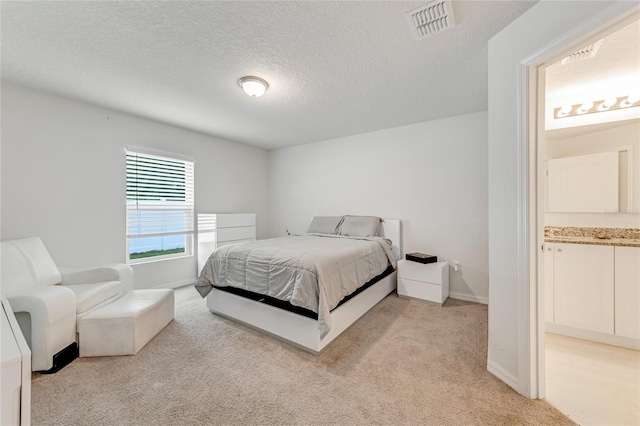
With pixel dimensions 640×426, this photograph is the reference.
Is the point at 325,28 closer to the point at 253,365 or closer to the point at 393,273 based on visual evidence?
the point at 253,365

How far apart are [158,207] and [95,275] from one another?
4.33ft

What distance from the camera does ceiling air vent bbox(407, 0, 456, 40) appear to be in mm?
1539

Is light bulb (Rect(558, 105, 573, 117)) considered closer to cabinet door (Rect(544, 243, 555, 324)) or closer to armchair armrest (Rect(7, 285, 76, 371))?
cabinet door (Rect(544, 243, 555, 324))

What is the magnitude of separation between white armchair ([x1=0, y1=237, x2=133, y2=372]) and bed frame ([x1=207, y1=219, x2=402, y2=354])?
38.5 inches

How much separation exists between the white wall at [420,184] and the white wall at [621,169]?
815 millimetres

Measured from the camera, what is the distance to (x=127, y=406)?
1510 mm

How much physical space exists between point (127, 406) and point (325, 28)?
107 inches

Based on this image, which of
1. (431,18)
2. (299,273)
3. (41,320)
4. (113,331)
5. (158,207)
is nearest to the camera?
(431,18)

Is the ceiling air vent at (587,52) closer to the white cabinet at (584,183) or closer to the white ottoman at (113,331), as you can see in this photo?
the white cabinet at (584,183)

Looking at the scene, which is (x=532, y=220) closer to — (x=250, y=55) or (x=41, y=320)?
A: (x=250, y=55)

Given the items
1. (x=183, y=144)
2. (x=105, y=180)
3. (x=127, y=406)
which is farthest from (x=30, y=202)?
(x=127, y=406)

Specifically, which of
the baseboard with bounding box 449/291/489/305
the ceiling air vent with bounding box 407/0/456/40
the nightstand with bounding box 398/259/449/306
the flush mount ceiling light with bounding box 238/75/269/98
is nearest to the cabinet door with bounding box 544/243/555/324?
the baseboard with bounding box 449/291/489/305

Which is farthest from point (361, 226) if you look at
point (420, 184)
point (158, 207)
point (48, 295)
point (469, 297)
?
point (48, 295)

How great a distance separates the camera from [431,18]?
163cm
